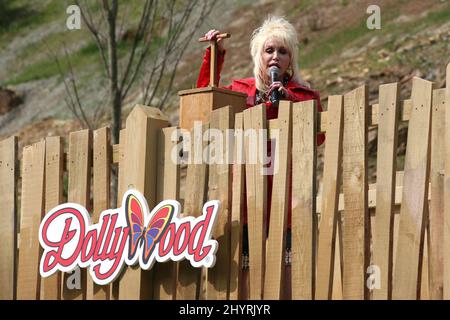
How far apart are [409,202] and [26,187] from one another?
2.47m

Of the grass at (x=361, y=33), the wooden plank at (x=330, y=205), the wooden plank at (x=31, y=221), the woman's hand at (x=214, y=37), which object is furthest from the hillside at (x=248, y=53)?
the wooden plank at (x=330, y=205)

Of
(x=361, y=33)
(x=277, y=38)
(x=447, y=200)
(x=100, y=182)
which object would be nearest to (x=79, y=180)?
(x=100, y=182)

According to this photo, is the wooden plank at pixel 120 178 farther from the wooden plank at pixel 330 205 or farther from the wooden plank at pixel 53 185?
the wooden plank at pixel 330 205

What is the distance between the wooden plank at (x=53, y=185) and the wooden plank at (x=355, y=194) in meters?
1.82

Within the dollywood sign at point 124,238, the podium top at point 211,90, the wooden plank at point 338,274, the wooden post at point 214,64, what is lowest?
the wooden plank at point 338,274

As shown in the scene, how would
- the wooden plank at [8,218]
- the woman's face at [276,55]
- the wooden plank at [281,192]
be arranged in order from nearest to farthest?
the wooden plank at [281,192], the woman's face at [276,55], the wooden plank at [8,218]

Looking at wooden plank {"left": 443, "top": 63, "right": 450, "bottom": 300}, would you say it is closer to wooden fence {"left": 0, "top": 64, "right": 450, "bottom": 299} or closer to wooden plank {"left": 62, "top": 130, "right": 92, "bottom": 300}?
wooden fence {"left": 0, "top": 64, "right": 450, "bottom": 299}

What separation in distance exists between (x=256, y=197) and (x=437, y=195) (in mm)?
928

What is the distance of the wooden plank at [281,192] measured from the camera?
5180 mm

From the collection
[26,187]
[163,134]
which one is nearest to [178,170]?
[163,134]

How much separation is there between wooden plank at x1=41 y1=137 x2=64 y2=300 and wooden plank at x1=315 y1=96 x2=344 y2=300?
1680mm

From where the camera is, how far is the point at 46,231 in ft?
19.1

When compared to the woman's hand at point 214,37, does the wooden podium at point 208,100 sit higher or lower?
lower

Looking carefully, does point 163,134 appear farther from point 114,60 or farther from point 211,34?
point 114,60
